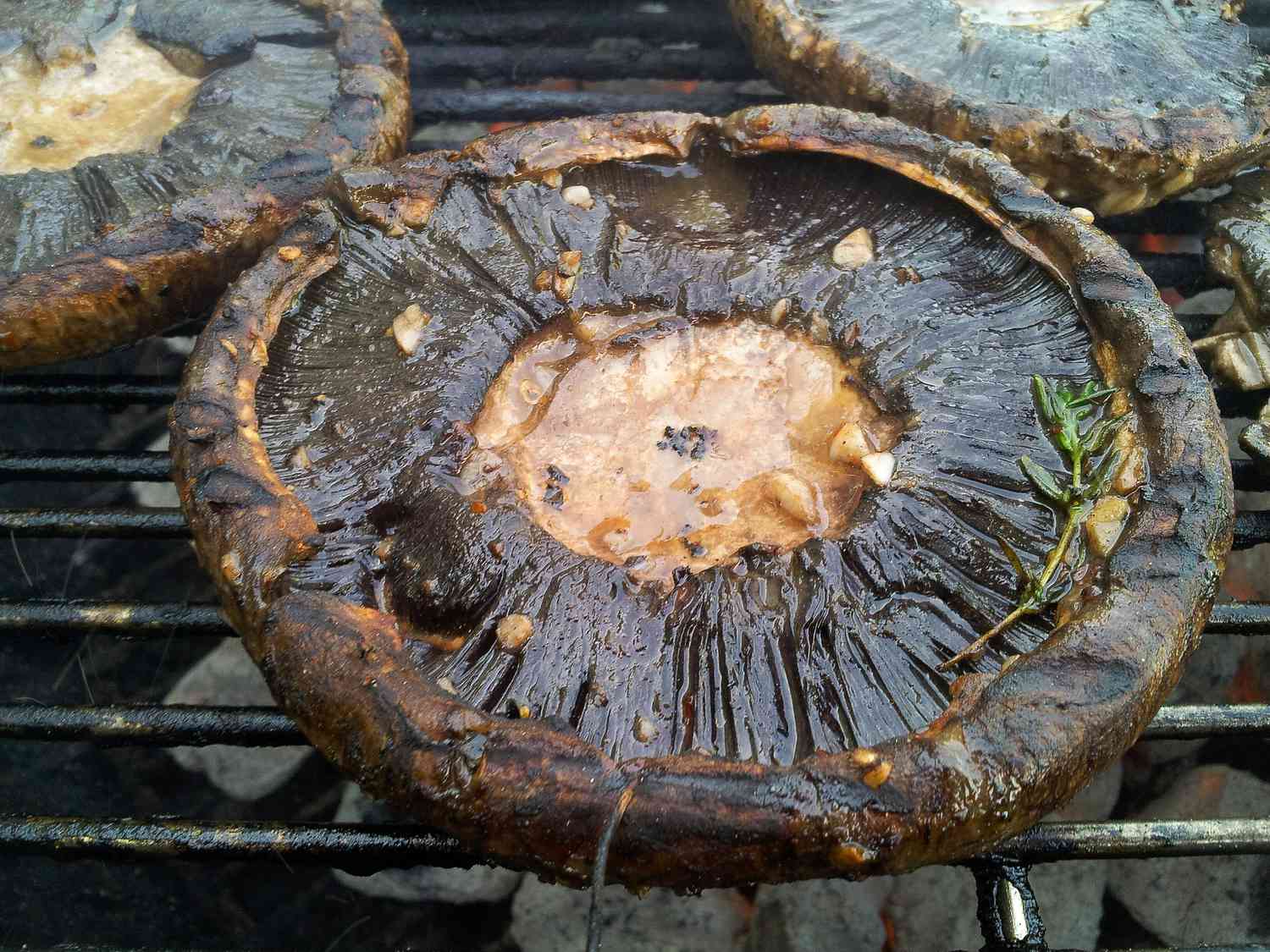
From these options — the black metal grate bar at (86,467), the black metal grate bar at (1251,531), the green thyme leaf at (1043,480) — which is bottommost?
the black metal grate bar at (86,467)

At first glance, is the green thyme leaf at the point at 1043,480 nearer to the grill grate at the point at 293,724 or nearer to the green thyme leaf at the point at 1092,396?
the green thyme leaf at the point at 1092,396

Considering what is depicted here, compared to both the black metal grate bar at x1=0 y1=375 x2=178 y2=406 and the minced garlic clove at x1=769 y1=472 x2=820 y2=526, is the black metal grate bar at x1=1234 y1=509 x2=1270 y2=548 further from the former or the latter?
the black metal grate bar at x1=0 y1=375 x2=178 y2=406

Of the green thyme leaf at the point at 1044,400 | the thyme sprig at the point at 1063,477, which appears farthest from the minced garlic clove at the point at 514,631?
the green thyme leaf at the point at 1044,400

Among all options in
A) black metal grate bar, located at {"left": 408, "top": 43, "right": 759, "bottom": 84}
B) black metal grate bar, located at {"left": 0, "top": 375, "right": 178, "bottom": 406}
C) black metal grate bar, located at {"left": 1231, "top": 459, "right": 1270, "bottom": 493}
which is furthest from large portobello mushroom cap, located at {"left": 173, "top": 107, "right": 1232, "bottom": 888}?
black metal grate bar, located at {"left": 408, "top": 43, "right": 759, "bottom": 84}

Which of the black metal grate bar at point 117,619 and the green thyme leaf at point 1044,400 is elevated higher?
the green thyme leaf at point 1044,400

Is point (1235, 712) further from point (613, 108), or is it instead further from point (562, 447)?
point (613, 108)

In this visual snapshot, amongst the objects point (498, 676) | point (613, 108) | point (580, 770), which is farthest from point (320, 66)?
point (580, 770)

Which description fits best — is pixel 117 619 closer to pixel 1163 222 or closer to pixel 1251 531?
pixel 1251 531

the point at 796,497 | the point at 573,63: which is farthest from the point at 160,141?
the point at 796,497
